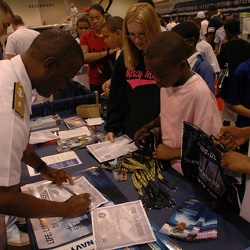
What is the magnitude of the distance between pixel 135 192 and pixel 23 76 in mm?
674

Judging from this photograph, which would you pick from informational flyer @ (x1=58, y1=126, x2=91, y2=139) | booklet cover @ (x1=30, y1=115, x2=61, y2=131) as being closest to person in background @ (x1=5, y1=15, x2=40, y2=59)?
booklet cover @ (x1=30, y1=115, x2=61, y2=131)

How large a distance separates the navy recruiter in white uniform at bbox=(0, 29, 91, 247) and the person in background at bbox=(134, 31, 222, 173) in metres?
0.37

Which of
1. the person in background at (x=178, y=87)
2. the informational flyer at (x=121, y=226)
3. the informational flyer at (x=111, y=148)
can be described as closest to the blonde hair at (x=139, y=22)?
the person in background at (x=178, y=87)

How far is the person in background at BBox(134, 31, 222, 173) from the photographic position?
4.05ft

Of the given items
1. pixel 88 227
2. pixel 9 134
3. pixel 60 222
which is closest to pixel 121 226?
pixel 88 227

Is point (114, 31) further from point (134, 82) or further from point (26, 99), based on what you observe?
point (26, 99)

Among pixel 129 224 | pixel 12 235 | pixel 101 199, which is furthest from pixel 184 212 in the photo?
pixel 12 235

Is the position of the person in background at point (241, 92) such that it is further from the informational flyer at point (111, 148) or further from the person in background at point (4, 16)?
the person in background at point (4, 16)

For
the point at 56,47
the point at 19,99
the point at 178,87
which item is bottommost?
the point at 178,87

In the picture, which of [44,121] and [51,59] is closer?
[51,59]

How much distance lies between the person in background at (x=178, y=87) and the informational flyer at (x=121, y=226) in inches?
14.8

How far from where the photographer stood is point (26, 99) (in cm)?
92

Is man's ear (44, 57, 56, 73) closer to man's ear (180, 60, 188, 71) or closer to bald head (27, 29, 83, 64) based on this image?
bald head (27, 29, 83, 64)

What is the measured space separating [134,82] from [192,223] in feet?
3.04
